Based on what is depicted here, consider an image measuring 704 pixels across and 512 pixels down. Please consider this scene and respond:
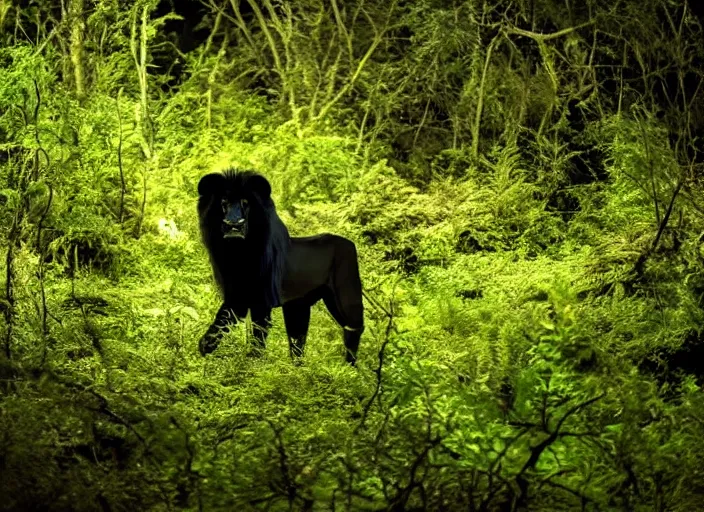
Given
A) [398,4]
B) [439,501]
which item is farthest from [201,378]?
[398,4]

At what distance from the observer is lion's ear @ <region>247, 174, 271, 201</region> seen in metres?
6.65

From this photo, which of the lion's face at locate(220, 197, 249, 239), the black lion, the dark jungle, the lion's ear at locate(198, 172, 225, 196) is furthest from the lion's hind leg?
the lion's ear at locate(198, 172, 225, 196)

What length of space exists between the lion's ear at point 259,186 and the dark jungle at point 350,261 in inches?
1.4

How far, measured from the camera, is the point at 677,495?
4809mm

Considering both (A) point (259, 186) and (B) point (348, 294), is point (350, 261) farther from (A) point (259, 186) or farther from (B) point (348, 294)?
(A) point (259, 186)

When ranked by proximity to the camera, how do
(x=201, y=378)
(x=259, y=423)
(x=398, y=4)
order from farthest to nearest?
(x=398, y=4), (x=201, y=378), (x=259, y=423)

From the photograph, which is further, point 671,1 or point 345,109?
point 345,109

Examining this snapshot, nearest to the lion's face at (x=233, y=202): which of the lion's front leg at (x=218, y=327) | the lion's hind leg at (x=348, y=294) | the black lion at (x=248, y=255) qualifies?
the black lion at (x=248, y=255)

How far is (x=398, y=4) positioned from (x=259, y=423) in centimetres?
829

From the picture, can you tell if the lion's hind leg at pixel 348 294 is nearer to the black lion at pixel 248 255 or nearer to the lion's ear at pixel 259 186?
the black lion at pixel 248 255

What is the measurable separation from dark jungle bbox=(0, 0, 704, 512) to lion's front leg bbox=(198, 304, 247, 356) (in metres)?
0.02

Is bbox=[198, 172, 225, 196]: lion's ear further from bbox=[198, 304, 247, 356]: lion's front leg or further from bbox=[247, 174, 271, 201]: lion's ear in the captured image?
bbox=[198, 304, 247, 356]: lion's front leg

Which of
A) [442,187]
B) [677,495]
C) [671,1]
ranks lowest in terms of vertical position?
[442,187]

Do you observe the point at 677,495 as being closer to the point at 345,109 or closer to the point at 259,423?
the point at 259,423
